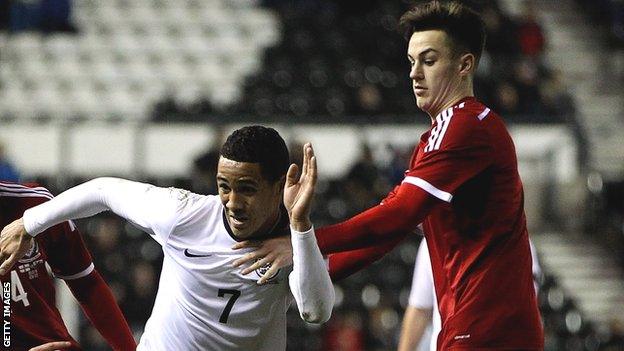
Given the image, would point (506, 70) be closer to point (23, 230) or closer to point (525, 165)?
point (525, 165)

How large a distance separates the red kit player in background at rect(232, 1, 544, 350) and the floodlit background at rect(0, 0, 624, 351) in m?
7.69

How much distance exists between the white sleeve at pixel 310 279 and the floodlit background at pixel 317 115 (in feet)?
25.8

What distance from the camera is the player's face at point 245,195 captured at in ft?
15.3

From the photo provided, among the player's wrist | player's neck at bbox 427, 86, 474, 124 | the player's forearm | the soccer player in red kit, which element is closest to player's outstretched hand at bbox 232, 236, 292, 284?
the player's wrist

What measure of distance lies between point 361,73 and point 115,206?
1188 centimetres

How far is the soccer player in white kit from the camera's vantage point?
4.70 m

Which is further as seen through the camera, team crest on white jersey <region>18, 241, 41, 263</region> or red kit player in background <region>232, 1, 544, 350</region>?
team crest on white jersey <region>18, 241, 41, 263</region>

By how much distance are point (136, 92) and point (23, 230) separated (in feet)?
39.4

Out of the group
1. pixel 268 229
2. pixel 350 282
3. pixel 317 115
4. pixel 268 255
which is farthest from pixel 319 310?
pixel 317 115

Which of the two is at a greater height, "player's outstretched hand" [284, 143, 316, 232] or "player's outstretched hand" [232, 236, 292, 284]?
"player's outstretched hand" [284, 143, 316, 232]

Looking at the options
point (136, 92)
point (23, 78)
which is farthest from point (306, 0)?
point (23, 78)

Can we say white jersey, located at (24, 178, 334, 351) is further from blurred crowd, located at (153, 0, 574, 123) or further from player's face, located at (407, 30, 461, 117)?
blurred crowd, located at (153, 0, 574, 123)

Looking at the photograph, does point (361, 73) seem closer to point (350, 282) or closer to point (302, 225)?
point (350, 282)

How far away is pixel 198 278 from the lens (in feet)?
15.9
